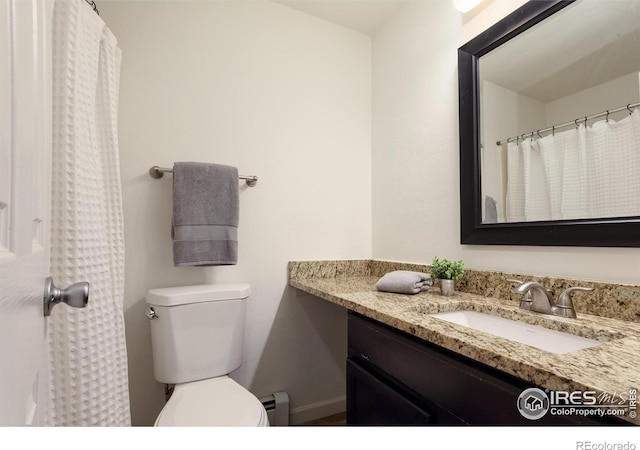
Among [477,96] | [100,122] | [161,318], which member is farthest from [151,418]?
[477,96]

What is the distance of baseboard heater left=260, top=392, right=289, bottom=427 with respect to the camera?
60.0 inches

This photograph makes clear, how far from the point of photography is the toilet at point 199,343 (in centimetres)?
111

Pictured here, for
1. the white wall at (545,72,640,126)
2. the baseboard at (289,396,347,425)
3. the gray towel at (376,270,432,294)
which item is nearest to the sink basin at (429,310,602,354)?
the gray towel at (376,270,432,294)

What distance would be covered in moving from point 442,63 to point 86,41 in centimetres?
138

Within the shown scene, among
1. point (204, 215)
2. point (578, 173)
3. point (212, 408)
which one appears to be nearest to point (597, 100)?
point (578, 173)

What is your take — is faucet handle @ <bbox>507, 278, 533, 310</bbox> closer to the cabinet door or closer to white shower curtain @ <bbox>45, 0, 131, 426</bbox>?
the cabinet door

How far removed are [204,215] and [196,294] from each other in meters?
0.33

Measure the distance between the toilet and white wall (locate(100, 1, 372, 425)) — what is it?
17 centimetres

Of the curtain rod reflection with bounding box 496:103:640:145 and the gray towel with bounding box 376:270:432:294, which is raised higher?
the curtain rod reflection with bounding box 496:103:640:145

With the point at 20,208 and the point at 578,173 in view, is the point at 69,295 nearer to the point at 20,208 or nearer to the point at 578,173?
the point at 20,208

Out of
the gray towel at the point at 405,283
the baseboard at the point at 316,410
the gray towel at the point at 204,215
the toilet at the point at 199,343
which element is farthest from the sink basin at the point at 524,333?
the baseboard at the point at 316,410

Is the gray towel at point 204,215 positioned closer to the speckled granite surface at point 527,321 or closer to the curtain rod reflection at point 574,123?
the speckled granite surface at point 527,321

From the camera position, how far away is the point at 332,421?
165 centimetres

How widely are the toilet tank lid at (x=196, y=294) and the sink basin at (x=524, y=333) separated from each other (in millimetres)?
822
